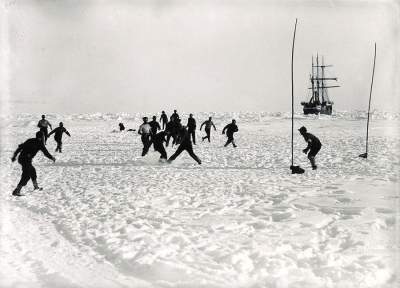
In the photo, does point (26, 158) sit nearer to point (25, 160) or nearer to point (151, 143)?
point (25, 160)

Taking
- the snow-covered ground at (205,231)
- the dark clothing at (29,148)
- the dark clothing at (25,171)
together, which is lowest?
the snow-covered ground at (205,231)

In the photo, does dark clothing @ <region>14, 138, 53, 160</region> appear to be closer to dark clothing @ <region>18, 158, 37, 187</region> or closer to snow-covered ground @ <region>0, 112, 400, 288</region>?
dark clothing @ <region>18, 158, 37, 187</region>

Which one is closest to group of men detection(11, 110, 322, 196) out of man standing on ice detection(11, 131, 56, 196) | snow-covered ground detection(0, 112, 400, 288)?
man standing on ice detection(11, 131, 56, 196)

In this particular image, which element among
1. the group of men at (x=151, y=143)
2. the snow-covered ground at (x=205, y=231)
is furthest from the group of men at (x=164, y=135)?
the snow-covered ground at (x=205, y=231)

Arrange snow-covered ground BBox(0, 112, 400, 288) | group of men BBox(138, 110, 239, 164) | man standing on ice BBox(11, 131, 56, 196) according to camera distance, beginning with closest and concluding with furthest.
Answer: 1. snow-covered ground BBox(0, 112, 400, 288)
2. man standing on ice BBox(11, 131, 56, 196)
3. group of men BBox(138, 110, 239, 164)

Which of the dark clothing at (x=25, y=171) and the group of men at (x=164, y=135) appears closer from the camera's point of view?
the dark clothing at (x=25, y=171)

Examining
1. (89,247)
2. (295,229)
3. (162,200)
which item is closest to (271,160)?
(162,200)

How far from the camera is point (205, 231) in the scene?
657cm

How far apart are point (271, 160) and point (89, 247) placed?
Result: 10613 mm

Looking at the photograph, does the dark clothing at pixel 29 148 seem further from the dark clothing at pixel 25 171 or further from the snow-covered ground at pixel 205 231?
the snow-covered ground at pixel 205 231

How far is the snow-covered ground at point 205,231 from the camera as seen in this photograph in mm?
4938

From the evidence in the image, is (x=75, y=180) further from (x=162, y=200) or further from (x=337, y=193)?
(x=337, y=193)

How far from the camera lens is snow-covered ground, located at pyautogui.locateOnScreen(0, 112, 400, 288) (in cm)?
494

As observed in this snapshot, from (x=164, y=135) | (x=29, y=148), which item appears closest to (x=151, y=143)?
(x=164, y=135)
